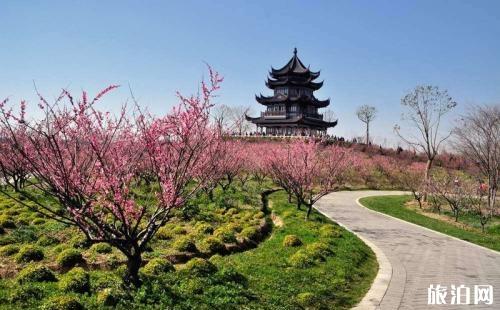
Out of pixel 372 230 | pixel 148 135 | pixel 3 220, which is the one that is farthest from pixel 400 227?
pixel 3 220

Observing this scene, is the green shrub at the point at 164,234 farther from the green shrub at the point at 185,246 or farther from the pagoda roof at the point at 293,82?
the pagoda roof at the point at 293,82

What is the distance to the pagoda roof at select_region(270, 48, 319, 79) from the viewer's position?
63.3 m

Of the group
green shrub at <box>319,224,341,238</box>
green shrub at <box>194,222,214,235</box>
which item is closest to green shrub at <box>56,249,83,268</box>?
green shrub at <box>194,222,214,235</box>

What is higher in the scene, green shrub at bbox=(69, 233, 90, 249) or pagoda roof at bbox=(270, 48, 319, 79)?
pagoda roof at bbox=(270, 48, 319, 79)

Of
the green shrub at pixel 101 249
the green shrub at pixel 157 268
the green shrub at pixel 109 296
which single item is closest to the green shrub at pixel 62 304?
the green shrub at pixel 109 296

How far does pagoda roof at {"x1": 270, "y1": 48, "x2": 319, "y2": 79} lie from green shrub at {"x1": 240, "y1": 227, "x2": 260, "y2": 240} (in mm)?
51350

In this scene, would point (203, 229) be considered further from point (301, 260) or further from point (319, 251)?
point (301, 260)

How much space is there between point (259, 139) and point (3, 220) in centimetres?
4261

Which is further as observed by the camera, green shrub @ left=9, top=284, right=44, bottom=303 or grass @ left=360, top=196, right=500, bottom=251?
grass @ left=360, top=196, right=500, bottom=251

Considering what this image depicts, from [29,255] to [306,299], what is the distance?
737cm

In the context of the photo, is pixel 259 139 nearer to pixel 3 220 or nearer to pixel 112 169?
pixel 3 220

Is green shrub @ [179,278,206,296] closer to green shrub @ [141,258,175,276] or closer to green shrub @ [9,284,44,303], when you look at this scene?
green shrub @ [141,258,175,276]

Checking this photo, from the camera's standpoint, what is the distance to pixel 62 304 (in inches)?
262

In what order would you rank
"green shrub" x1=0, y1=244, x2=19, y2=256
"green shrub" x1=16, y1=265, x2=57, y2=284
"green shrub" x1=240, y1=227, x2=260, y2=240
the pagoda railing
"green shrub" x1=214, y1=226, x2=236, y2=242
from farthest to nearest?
1. the pagoda railing
2. "green shrub" x1=240, y1=227, x2=260, y2=240
3. "green shrub" x1=214, y1=226, x2=236, y2=242
4. "green shrub" x1=0, y1=244, x2=19, y2=256
5. "green shrub" x1=16, y1=265, x2=57, y2=284
